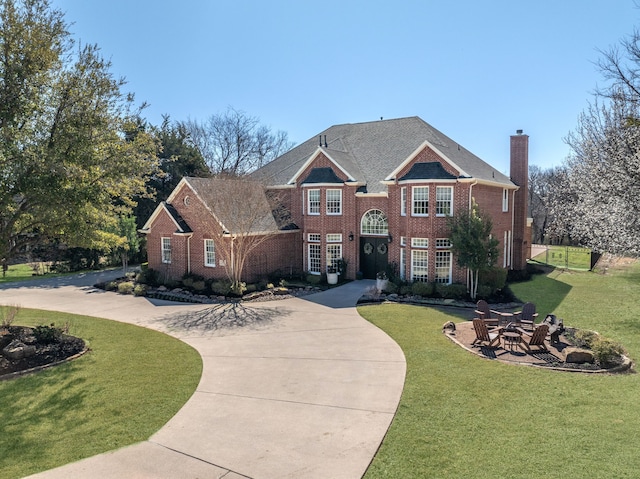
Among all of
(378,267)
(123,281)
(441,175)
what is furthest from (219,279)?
(441,175)

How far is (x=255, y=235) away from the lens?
78.6 ft

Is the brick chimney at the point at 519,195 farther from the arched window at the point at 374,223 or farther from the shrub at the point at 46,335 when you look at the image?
the shrub at the point at 46,335

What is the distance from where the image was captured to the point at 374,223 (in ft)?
83.9

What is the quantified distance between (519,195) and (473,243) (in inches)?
496

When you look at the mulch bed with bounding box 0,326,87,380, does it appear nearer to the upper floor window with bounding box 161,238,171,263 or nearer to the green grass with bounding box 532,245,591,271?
the upper floor window with bounding box 161,238,171,263

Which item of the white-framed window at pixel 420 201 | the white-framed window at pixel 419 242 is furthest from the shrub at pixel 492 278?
the white-framed window at pixel 420 201

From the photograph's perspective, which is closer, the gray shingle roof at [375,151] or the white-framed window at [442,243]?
the white-framed window at [442,243]

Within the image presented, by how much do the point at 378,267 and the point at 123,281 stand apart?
15.1 m

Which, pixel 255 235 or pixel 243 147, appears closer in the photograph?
pixel 255 235

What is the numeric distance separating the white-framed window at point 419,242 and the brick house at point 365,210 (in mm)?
52

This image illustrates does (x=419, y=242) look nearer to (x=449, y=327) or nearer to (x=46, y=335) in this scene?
(x=449, y=327)

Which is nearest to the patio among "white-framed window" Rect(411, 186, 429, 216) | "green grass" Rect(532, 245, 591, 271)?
"white-framed window" Rect(411, 186, 429, 216)

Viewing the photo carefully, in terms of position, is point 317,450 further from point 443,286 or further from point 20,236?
point 443,286

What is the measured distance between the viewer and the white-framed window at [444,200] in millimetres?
22062
